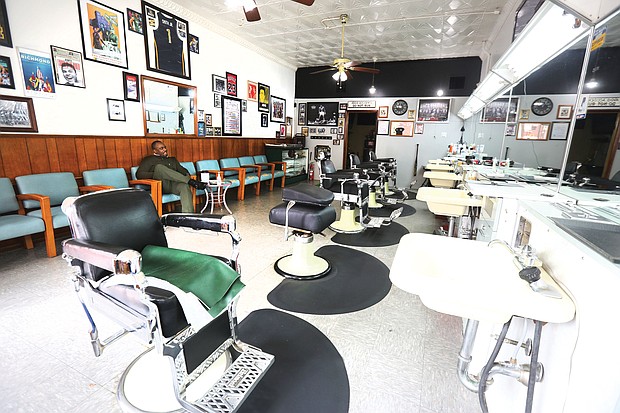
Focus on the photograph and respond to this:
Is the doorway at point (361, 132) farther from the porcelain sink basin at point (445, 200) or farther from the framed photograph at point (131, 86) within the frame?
the porcelain sink basin at point (445, 200)

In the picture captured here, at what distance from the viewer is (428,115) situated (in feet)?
27.1

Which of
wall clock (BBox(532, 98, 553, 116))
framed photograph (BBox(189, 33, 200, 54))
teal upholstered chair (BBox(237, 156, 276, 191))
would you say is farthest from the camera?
teal upholstered chair (BBox(237, 156, 276, 191))

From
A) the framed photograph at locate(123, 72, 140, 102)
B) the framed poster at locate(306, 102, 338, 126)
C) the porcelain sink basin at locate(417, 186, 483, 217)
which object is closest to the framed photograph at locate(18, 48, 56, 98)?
the framed photograph at locate(123, 72, 140, 102)

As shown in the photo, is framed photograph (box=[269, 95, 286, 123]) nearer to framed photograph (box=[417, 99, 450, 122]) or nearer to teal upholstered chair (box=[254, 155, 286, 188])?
teal upholstered chair (box=[254, 155, 286, 188])

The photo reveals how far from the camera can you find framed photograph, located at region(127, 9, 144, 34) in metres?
4.38

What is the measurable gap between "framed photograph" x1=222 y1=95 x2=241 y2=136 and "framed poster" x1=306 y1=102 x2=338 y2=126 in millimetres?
3197

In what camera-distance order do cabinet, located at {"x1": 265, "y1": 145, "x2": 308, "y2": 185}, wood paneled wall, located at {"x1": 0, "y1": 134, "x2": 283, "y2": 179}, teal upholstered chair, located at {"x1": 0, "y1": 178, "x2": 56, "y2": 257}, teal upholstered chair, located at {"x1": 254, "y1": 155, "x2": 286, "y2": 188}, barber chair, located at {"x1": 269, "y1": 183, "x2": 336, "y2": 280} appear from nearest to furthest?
barber chair, located at {"x1": 269, "y1": 183, "x2": 336, "y2": 280} < teal upholstered chair, located at {"x1": 0, "y1": 178, "x2": 56, "y2": 257} < wood paneled wall, located at {"x1": 0, "y1": 134, "x2": 283, "y2": 179} < teal upholstered chair, located at {"x1": 254, "y1": 155, "x2": 286, "y2": 188} < cabinet, located at {"x1": 265, "y1": 145, "x2": 308, "y2": 185}

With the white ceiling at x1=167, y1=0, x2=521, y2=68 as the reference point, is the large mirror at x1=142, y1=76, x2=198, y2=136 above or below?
below

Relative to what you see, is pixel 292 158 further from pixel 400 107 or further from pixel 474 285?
pixel 474 285

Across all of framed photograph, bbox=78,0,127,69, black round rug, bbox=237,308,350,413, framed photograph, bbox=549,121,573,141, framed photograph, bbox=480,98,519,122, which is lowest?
black round rug, bbox=237,308,350,413

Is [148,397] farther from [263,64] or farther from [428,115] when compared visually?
[428,115]

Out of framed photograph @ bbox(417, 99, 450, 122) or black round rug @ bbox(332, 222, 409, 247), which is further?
framed photograph @ bbox(417, 99, 450, 122)

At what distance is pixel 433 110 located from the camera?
8.20 m

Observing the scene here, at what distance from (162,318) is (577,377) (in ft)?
4.70
